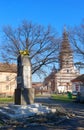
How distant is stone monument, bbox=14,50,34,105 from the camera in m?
20.7

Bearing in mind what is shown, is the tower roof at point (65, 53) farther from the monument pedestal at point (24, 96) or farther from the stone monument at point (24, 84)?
the monument pedestal at point (24, 96)

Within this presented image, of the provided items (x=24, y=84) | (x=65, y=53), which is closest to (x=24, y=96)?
(x=24, y=84)

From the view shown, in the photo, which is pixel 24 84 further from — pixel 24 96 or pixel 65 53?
pixel 65 53

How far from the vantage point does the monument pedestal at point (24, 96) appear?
67.4 ft

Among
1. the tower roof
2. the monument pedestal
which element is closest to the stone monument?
the monument pedestal

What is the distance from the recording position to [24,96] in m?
20.7

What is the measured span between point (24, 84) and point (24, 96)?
90cm

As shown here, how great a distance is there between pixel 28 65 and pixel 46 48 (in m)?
29.3

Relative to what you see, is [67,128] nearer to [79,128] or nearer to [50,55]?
[79,128]

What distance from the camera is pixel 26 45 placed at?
168 ft

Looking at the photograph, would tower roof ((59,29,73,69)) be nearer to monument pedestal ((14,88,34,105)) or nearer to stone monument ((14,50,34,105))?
stone monument ((14,50,34,105))

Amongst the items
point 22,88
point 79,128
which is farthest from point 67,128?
point 22,88

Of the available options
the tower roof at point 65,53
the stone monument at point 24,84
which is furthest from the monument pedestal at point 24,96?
the tower roof at point 65,53

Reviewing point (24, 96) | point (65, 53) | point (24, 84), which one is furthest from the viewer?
point (65, 53)
